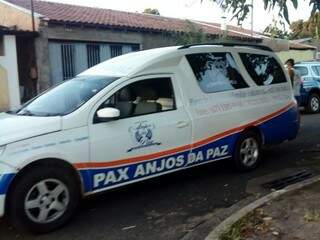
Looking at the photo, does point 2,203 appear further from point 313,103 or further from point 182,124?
point 313,103

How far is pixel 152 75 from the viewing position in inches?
247

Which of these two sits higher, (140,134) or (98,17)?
(98,17)

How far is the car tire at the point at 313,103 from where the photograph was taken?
15766mm

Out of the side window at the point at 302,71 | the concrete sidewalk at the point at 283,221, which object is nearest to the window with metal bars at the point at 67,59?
the side window at the point at 302,71

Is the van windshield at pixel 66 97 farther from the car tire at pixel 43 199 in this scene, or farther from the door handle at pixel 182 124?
the door handle at pixel 182 124

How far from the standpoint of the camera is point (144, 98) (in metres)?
6.15

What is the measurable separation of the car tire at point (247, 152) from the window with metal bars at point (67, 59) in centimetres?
1269

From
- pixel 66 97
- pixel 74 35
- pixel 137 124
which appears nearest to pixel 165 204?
pixel 137 124

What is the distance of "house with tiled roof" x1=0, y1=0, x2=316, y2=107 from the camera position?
18438mm

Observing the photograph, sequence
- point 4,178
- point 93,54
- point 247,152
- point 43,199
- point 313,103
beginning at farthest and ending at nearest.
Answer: point 93,54
point 313,103
point 247,152
point 43,199
point 4,178

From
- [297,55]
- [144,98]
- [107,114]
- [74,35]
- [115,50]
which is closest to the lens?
[107,114]

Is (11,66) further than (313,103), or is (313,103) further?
(11,66)

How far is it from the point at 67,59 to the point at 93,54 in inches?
60.0

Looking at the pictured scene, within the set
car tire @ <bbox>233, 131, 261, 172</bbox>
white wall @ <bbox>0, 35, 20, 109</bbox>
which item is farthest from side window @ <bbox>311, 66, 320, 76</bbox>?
car tire @ <bbox>233, 131, 261, 172</bbox>
